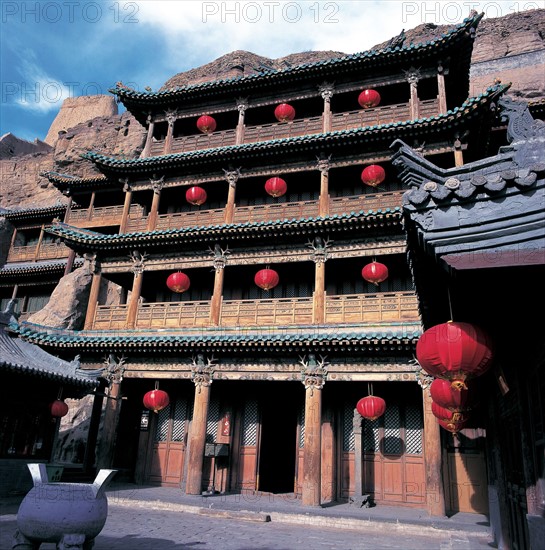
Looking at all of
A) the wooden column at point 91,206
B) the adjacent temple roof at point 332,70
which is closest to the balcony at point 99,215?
the wooden column at point 91,206

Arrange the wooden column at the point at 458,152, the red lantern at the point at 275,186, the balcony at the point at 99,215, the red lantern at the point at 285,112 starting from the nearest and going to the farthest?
the wooden column at the point at 458,152
the red lantern at the point at 275,186
the red lantern at the point at 285,112
the balcony at the point at 99,215

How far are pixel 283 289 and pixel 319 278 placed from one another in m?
2.15

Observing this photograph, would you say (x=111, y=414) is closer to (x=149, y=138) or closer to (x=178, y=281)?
(x=178, y=281)

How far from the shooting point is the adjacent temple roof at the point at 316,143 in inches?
558

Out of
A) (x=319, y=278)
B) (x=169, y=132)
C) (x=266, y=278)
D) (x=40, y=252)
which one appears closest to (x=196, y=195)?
(x=169, y=132)

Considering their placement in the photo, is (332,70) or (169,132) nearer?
(332,70)

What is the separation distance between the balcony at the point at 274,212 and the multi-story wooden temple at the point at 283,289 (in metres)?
0.05

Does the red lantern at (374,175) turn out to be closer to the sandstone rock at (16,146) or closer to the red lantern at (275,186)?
the red lantern at (275,186)

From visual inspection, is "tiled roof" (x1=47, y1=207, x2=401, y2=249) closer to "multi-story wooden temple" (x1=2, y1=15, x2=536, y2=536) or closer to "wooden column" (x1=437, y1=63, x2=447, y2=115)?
"multi-story wooden temple" (x1=2, y1=15, x2=536, y2=536)

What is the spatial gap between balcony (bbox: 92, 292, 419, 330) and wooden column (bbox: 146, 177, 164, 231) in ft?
10.2

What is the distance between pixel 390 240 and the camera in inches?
563

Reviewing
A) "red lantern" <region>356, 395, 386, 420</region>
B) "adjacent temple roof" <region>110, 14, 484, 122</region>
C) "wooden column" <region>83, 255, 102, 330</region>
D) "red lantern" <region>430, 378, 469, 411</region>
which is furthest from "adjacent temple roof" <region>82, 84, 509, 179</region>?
"red lantern" <region>430, 378, 469, 411</region>

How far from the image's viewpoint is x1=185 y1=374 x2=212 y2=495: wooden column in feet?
43.4

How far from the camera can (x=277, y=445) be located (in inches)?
640
